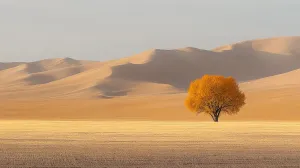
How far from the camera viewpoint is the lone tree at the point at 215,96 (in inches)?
3142

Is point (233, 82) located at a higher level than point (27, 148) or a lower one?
higher

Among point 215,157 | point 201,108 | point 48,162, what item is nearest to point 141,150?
point 215,157

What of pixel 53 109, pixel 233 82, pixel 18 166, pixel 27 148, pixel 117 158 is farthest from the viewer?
pixel 53 109

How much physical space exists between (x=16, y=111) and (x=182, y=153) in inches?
3771

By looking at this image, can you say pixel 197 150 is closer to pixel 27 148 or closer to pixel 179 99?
pixel 27 148

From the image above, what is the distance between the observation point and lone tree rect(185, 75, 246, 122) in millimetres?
79812

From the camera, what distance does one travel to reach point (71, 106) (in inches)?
5271

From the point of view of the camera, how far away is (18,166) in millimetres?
22984

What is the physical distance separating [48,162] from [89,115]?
91.7 meters

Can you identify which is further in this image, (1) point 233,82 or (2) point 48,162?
(1) point 233,82

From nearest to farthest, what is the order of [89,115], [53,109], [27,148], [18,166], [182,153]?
[18,166] < [182,153] < [27,148] < [89,115] < [53,109]

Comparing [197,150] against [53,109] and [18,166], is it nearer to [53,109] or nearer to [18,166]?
[18,166]

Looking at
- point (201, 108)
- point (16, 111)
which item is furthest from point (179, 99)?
point (201, 108)

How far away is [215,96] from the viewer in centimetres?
7988
